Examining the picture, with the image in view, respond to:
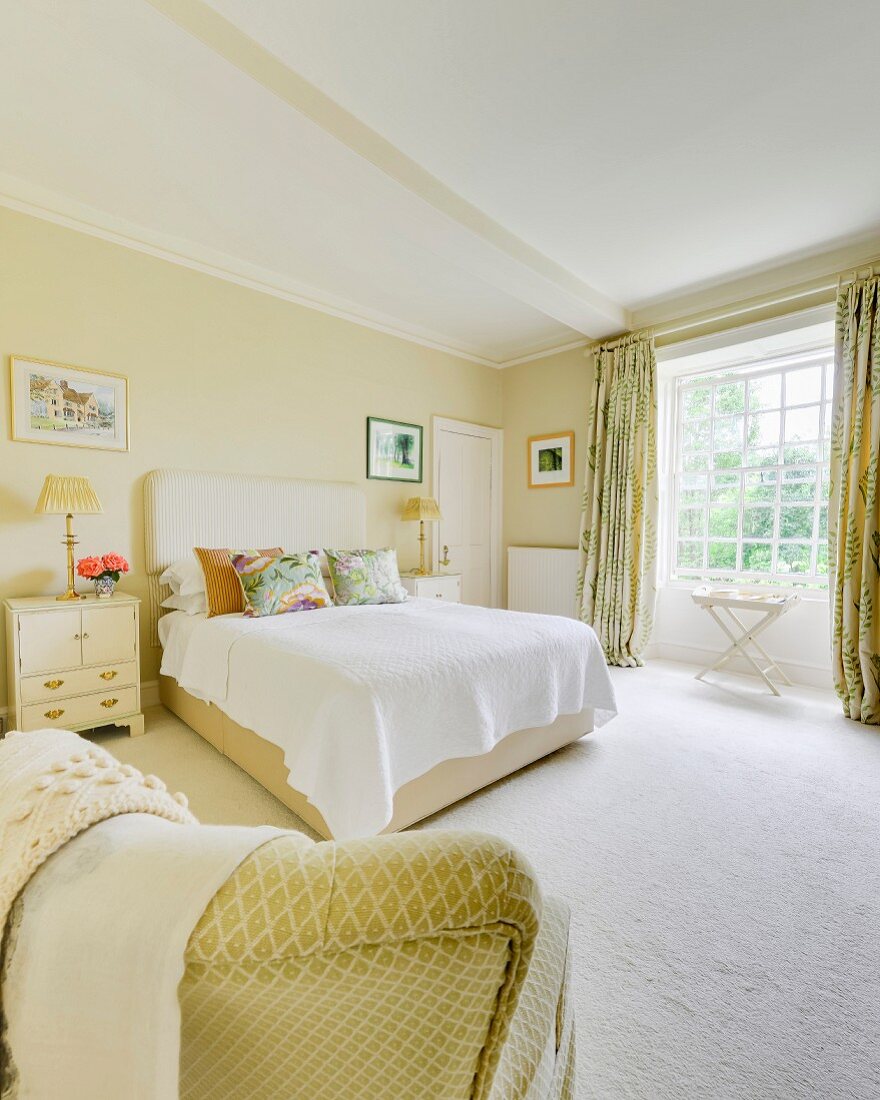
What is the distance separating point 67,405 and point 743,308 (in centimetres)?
443

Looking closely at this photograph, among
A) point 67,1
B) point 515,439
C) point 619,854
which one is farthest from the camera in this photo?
point 515,439

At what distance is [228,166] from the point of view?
2.52 m

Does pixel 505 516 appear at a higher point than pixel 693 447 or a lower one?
lower

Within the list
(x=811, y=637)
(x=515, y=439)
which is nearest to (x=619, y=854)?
(x=811, y=637)

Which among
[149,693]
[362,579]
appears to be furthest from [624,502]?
[149,693]

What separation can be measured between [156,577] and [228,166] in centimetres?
228

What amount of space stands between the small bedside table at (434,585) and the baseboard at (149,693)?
1874 mm

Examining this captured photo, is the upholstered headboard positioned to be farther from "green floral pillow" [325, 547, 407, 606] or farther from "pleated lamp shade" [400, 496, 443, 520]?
"green floral pillow" [325, 547, 407, 606]

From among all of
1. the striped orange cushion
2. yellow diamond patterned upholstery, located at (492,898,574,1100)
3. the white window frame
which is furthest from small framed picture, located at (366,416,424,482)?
yellow diamond patterned upholstery, located at (492,898,574,1100)

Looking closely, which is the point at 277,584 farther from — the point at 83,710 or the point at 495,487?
the point at 495,487

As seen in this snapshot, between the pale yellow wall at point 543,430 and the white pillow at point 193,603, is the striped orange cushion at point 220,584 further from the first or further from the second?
the pale yellow wall at point 543,430

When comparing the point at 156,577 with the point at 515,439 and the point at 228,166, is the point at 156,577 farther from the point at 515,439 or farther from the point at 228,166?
the point at 515,439

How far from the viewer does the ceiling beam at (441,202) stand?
1828 mm

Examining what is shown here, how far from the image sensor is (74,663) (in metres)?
2.67
